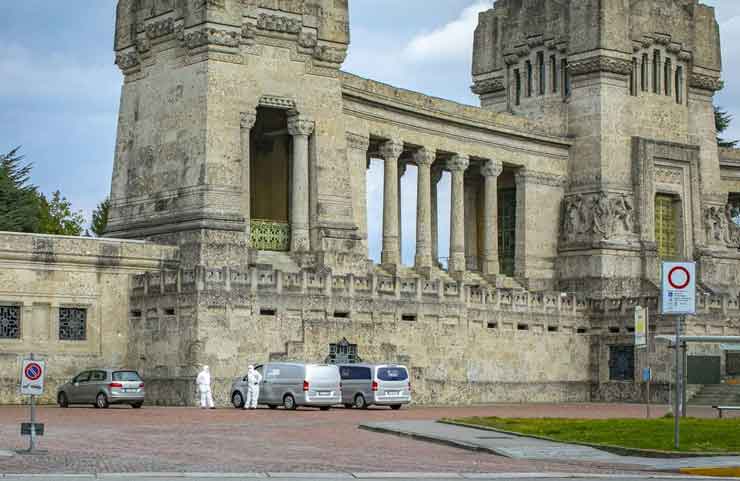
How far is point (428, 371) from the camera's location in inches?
2650

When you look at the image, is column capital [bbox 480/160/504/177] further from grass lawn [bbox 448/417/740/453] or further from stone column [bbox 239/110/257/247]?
grass lawn [bbox 448/417/740/453]

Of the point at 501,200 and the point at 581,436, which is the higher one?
the point at 501,200

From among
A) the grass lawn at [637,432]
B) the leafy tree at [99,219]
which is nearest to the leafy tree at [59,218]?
the leafy tree at [99,219]

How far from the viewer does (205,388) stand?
188 ft

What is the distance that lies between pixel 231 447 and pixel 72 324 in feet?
102

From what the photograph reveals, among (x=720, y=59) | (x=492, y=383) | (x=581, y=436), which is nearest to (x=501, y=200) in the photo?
(x=720, y=59)

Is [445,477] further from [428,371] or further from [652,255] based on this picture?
[652,255]

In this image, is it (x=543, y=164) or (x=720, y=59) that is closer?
(x=543, y=164)

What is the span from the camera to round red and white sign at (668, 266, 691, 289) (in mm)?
34844

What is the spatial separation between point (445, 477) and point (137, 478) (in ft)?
19.6

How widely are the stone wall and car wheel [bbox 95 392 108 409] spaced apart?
5230 millimetres

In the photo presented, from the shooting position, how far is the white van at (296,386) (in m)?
55.3

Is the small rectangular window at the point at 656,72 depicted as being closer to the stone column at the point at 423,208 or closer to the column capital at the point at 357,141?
the stone column at the point at 423,208

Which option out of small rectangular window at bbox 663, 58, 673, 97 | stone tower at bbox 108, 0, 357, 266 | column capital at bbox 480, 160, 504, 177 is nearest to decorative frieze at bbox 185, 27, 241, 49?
stone tower at bbox 108, 0, 357, 266
